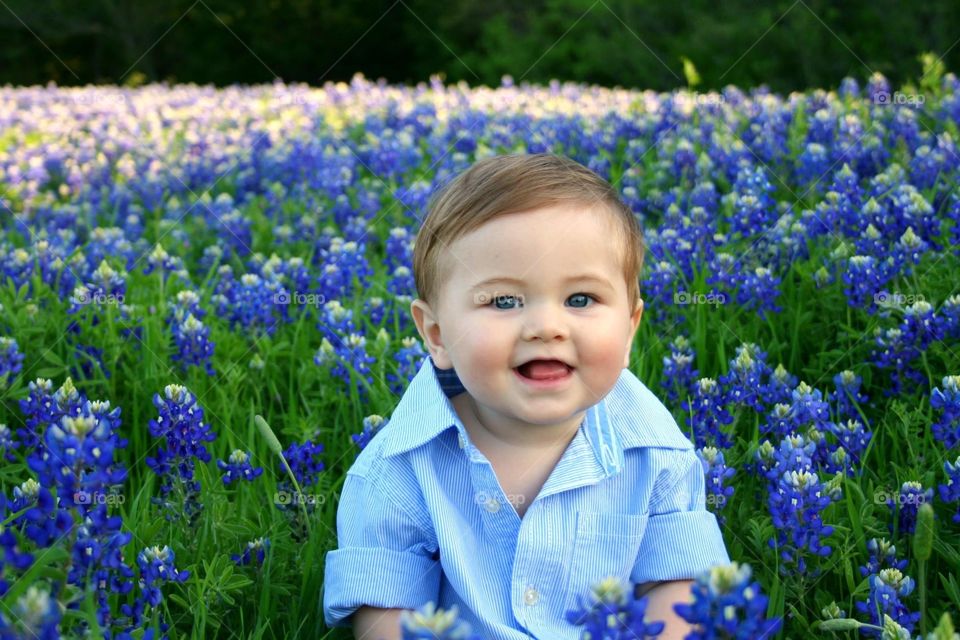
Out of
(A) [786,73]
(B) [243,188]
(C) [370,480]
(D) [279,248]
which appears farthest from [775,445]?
(A) [786,73]

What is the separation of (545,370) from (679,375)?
122cm

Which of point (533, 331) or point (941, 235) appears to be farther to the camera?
point (941, 235)

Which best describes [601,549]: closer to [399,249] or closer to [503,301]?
[503,301]

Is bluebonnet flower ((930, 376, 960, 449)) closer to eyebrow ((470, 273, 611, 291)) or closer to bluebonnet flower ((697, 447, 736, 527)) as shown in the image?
bluebonnet flower ((697, 447, 736, 527))

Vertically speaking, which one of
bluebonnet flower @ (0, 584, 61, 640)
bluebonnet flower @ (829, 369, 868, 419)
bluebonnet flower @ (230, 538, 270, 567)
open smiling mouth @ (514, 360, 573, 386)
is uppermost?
bluebonnet flower @ (829, 369, 868, 419)

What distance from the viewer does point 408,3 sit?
2044 cm

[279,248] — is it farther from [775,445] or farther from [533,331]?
[533,331]

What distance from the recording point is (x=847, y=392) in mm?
3264

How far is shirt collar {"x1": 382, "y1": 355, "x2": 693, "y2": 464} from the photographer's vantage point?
7.88 ft

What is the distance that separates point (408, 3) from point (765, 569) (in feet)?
62.5
